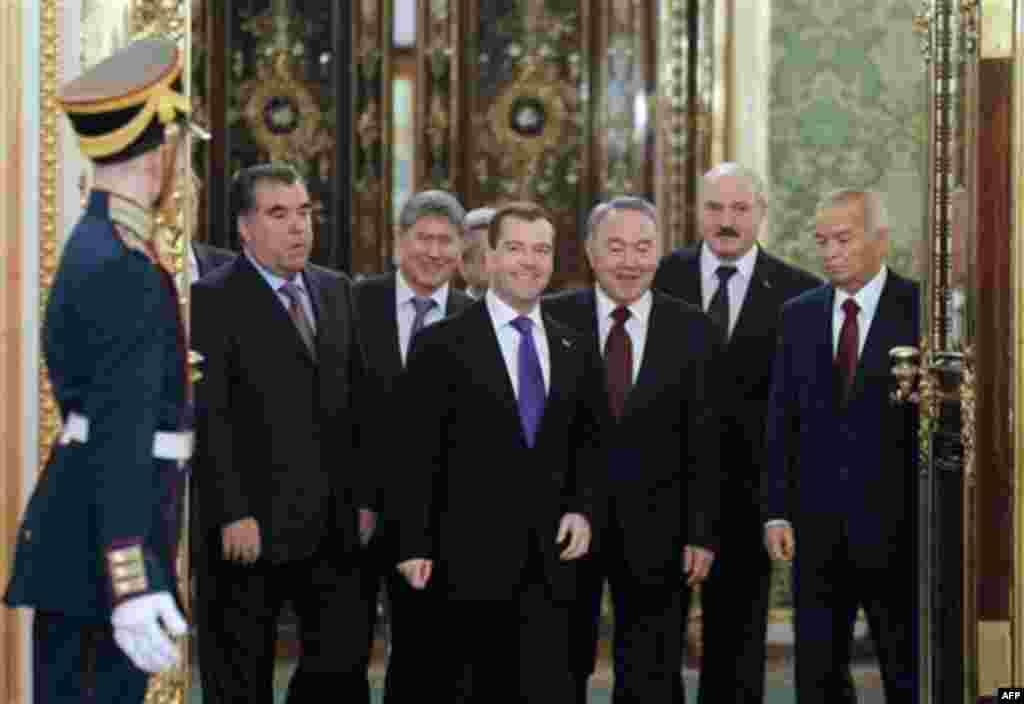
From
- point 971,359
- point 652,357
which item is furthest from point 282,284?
point 971,359

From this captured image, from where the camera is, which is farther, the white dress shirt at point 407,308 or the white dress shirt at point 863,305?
the white dress shirt at point 407,308

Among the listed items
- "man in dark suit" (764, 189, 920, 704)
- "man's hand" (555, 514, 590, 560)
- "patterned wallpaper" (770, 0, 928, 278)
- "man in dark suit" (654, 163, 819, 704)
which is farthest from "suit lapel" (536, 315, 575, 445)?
"patterned wallpaper" (770, 0, 928, 278)

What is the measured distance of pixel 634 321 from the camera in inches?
223

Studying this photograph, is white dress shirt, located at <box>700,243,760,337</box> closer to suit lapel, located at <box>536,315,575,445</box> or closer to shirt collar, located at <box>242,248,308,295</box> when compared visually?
suit lapel, located at <box>536,315,575,445</box>

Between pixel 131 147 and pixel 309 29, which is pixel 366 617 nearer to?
pixel 131 147

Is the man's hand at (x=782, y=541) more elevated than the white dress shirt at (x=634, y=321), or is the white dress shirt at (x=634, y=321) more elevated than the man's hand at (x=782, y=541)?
the white dress shirt at (x=634, y=321)

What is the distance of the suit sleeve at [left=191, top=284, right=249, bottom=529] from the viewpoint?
5230 mm

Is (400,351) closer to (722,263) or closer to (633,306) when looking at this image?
(633,306)

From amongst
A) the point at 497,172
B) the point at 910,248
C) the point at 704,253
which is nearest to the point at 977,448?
the point at 704,253

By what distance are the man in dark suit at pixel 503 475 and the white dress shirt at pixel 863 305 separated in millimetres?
760

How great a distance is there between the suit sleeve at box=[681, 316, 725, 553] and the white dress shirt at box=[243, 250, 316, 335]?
3.45 ft

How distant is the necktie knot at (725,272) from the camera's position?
6.13 m

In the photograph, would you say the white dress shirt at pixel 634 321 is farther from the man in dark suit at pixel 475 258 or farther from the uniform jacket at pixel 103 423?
the uniform jacket at pixel 103 423

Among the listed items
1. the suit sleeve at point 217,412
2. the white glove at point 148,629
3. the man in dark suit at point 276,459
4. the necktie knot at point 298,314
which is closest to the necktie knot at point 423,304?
the man in dark suit at point 276,459
